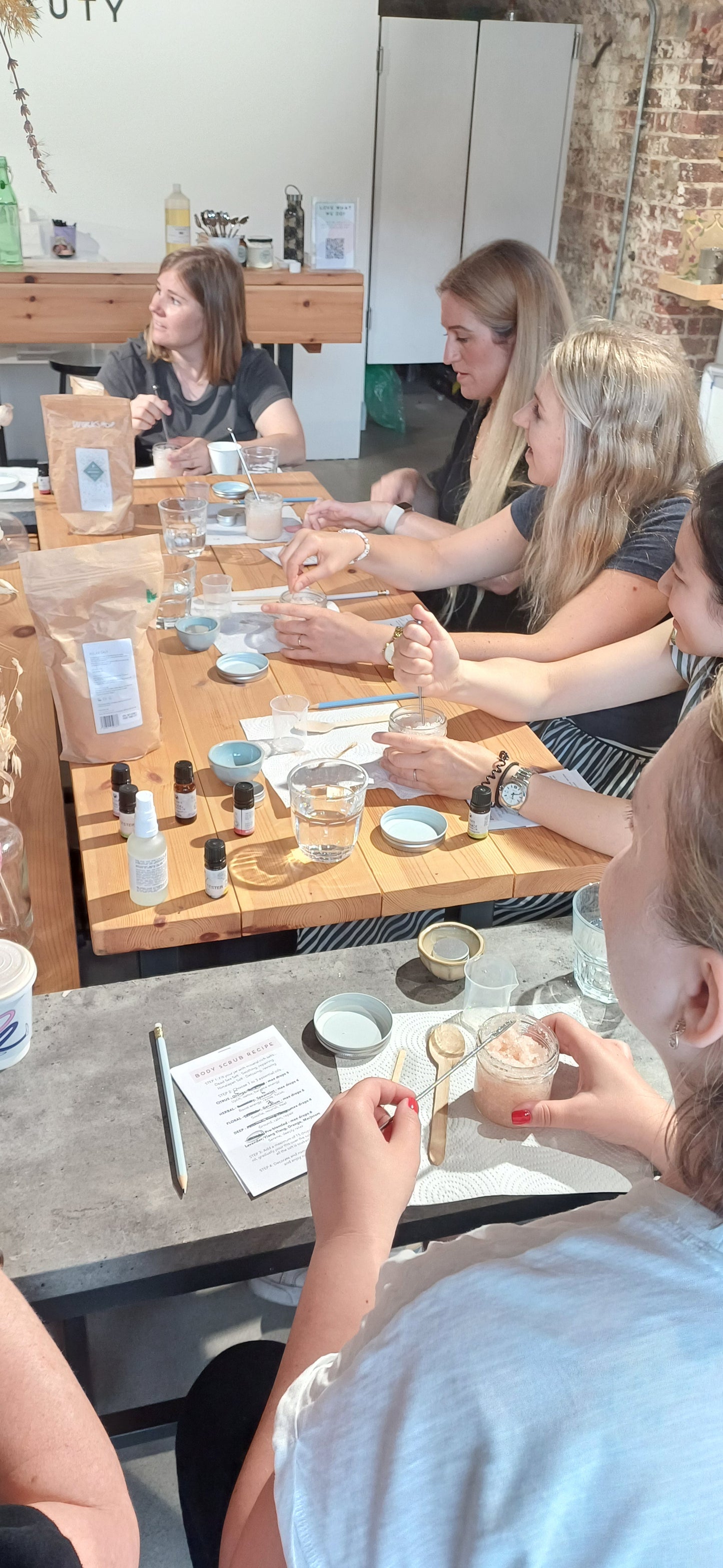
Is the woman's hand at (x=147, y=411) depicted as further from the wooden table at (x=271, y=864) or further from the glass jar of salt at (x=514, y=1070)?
the glass jar of salt at (x=514, y=1070)

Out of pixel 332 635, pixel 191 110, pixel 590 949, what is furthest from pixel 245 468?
pixel 191 110

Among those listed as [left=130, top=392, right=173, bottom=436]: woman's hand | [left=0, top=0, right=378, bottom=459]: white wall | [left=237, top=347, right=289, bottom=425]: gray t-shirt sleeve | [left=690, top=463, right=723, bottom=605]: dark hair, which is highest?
[left=0, top=0, right=378, bottom=459]: white wall

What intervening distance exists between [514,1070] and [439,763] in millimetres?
629

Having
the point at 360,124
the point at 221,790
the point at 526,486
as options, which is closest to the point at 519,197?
the point at 360,124

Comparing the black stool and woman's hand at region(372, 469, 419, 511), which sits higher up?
the black stool

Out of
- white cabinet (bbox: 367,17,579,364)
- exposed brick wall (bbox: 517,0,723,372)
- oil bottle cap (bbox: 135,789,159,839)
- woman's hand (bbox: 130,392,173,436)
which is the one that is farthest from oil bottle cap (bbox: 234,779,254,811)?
white cabinet (bbox: 367,17,579,364)

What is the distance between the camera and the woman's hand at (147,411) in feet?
10.6

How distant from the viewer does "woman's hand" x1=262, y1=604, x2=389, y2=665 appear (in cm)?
204

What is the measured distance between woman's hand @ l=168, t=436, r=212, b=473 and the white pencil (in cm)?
219

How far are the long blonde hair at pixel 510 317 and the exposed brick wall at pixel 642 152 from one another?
2.98 meters

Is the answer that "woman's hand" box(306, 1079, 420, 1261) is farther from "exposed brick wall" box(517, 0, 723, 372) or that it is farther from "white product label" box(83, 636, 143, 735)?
"exposed brick wall" box(517, 0, 723, 372)

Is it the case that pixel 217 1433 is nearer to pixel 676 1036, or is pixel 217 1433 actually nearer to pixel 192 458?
pixel 676 1036

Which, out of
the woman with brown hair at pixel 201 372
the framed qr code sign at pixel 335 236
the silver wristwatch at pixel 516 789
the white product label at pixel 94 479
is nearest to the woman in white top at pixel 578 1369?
the silver wristwatch at pixel 516 789

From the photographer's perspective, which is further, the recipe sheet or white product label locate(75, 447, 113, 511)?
white product label locate(75, 447, 113, 511)
